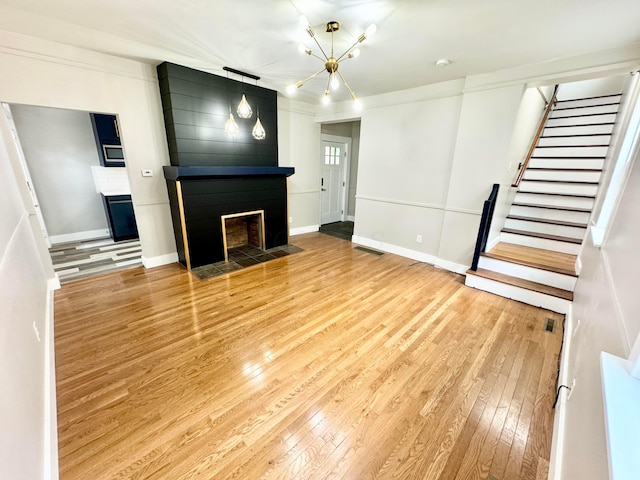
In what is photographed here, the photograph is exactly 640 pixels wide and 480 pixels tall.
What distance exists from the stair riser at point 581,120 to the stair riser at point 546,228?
244cm

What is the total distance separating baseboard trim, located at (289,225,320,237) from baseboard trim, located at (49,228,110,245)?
147 inches

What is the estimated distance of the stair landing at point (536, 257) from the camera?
303 centimetres

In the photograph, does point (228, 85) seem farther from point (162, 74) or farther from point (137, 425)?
point (137, 425)

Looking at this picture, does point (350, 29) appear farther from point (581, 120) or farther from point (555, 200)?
point (581, 120)

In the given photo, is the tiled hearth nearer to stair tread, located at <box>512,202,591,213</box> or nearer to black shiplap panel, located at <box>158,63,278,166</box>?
black shiplap panel, located at <box>158,63,278,166</box>

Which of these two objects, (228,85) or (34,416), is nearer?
(34,416)

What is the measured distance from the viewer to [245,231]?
4.80m

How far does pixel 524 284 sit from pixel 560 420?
6.32 ft

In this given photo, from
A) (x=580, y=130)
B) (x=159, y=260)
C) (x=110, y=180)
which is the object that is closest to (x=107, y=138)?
(x=110, y=180)

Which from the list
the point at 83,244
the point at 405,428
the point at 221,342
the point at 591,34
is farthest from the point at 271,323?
the point at 83,244

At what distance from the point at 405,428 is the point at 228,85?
175 inches

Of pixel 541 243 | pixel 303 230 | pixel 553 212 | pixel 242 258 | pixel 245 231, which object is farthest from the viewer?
pixel 303 230

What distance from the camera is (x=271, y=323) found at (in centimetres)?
253

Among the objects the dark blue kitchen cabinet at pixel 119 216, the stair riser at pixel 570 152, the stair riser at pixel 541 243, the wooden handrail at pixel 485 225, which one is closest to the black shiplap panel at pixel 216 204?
the dark blue kitchen cabinet at pixel 119 216
